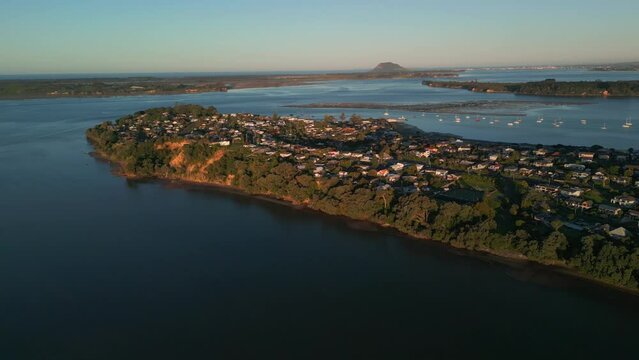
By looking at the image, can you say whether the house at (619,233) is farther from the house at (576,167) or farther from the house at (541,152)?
the house at (541,152)

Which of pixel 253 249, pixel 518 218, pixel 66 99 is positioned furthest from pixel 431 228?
pixel 66 99

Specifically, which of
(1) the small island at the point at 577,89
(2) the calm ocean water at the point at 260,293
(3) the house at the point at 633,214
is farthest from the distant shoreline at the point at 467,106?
(2) the calm ocean water at the point at 260,293

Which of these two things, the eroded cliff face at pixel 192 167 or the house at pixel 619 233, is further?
the eroded cliff face at pixel 192 167

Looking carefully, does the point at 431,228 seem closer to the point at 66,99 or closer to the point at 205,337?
the point at 205,337

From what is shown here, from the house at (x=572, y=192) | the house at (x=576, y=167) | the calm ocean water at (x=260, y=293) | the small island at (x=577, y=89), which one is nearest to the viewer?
the calm ocean water at (x=260, y=293)

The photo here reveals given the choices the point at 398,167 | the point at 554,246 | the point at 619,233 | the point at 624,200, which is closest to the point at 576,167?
the point at 624,200

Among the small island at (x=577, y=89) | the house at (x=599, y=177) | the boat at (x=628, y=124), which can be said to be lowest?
the house at (x=599, y=177)
